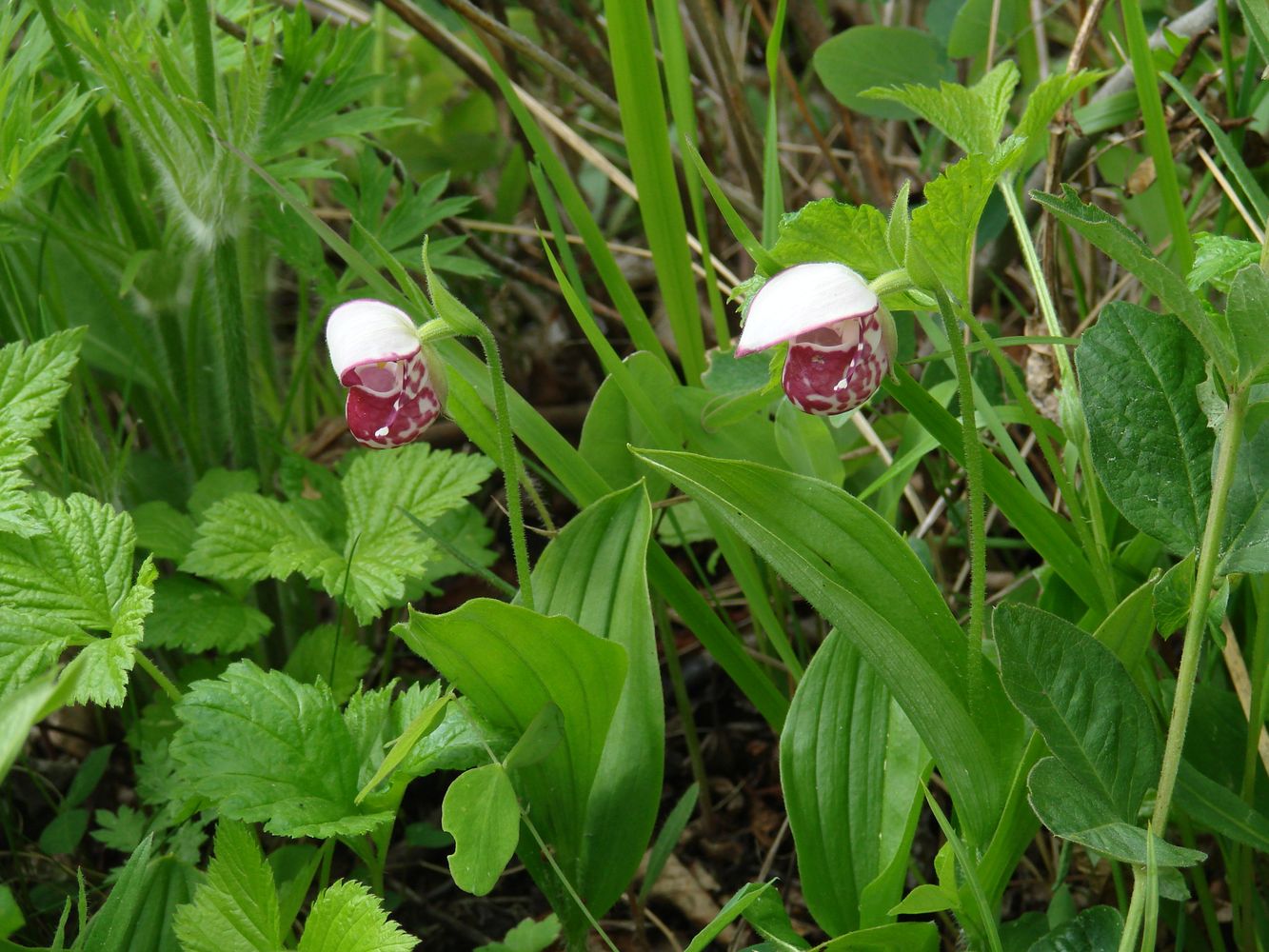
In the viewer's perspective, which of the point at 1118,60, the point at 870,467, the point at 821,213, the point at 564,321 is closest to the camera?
the point at 821,213

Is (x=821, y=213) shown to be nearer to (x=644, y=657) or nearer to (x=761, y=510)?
(x=761, y=510)

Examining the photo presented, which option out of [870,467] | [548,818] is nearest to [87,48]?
[548,818]

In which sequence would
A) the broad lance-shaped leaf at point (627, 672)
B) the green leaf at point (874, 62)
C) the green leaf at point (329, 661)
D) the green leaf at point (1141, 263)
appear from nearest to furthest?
the green leaf at point (1141, 263) < the broad lance-shaped leaf at point (627, 672) < the green leaf at point (329, 661) < the green leaf at point (874, 62)

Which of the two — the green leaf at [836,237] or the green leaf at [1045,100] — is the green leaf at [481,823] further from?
the green leaf at [1045,100]

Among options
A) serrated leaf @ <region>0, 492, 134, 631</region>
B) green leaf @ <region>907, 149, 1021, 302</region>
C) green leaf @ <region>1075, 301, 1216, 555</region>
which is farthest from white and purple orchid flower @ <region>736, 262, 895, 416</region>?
serrated leaf @ <region>0, 492, 134, 631</region>

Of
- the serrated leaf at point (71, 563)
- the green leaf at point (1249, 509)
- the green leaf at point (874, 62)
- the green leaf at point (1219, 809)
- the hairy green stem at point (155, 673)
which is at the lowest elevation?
the green leaf at point (1219, 809)

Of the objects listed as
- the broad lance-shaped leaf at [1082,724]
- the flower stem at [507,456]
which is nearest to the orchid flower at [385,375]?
the flower stem at [507,456]
